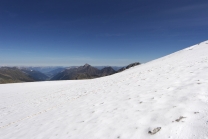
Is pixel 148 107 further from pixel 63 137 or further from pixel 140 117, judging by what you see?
pixel 63 137

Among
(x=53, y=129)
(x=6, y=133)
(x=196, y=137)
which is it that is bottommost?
(x=6, y=133)

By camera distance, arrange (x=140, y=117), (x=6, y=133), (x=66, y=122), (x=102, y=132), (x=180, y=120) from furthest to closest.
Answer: (x=6, y=133) → (x=66, y=122) → (x=140, y=117) → (x=102, y=132) → (x=180, y=120)

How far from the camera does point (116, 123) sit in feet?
21.4

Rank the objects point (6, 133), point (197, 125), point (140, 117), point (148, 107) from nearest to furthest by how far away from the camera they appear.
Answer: point (197, 125)
point (140, 117)
point (148, 107)
point (6, 133)

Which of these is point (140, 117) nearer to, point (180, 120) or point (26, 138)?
Result: point (180, 120)

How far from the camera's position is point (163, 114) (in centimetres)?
614

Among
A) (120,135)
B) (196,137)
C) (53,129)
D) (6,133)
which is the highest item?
(196,137)

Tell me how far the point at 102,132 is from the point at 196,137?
3450 mm

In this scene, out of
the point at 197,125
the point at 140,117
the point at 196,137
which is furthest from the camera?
Result: the point at 140,117

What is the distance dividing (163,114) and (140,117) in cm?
101

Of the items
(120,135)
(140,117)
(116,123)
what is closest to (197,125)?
(140,117)

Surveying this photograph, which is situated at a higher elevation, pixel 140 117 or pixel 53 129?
pixel 140 117

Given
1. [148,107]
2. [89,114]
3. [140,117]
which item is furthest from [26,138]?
[148,107]

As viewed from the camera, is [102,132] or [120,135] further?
[102,132]
